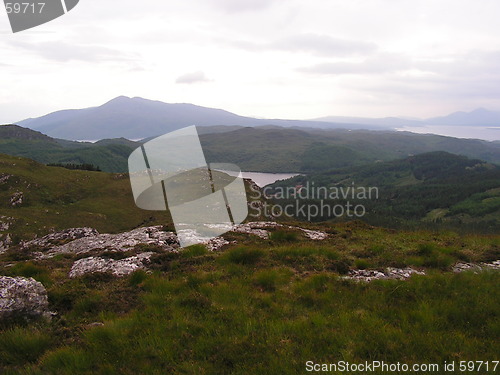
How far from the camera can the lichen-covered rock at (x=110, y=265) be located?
1211cm

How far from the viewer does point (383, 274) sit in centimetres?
1110

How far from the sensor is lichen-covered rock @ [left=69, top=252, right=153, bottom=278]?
1211 centimetres

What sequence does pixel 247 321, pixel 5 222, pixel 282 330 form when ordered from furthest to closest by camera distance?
pixel 5 222, pixel 247 321, pixel 282 330

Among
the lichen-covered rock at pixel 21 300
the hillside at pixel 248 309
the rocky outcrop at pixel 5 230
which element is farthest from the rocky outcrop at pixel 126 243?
the rocky outcrop at pixel 5 230

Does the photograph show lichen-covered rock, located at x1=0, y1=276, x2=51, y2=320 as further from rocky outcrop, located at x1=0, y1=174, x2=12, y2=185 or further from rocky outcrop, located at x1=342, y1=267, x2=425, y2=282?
rocky outcrop, located at x1=0, y1=174, x2=12, y2=185

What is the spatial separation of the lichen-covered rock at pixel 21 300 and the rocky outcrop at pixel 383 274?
32.3ft

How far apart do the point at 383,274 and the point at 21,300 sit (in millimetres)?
12089

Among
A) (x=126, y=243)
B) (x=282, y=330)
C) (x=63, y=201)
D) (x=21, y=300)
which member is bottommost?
(x=63, y=201)

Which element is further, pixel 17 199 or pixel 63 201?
pixel 63 201

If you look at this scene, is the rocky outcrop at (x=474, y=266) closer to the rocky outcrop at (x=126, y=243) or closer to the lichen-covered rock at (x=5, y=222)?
the rocky outcrop at (x=126, y=243)

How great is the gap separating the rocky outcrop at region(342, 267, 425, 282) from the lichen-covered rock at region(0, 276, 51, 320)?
9856 millimetres

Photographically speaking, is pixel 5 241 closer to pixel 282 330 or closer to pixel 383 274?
pixel 282 330

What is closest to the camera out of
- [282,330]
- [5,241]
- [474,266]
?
[282,330]

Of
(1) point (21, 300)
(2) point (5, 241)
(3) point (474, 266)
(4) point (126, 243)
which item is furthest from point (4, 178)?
(3) point (474, 266)
